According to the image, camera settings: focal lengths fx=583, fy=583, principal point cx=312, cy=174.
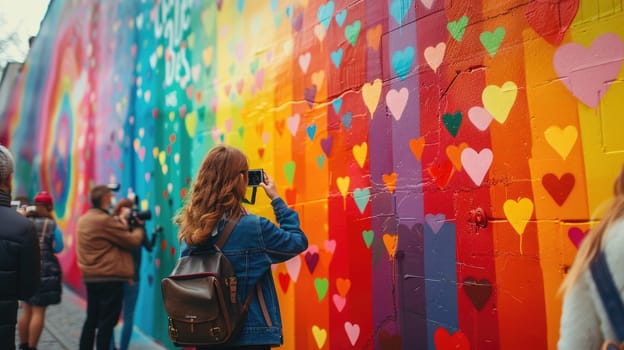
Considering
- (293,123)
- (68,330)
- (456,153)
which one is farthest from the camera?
(68,330)

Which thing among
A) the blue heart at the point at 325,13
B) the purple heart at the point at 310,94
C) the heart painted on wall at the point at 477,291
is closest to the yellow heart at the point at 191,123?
the purple heart at the point at 310,94

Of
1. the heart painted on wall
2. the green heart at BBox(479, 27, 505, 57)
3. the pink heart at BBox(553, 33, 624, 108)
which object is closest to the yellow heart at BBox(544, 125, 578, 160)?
the pink heart at BBox(553, 33, 624, 108)

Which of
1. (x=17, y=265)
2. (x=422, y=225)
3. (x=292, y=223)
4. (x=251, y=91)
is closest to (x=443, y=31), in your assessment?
(x=422, y=225)

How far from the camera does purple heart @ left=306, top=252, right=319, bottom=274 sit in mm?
3652

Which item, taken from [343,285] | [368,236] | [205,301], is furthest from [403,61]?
[205,301]

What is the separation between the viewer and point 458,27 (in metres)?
2.67

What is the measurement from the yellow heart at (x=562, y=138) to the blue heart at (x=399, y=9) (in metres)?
1.09

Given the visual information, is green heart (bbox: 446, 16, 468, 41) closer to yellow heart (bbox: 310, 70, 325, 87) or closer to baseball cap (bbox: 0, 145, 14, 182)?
yellow heart (bbox: 310, 70, 325, 87)

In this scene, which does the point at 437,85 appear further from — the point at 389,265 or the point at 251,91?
the point at 251,91

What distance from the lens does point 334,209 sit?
3.47 m

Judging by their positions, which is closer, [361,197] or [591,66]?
[591,66]

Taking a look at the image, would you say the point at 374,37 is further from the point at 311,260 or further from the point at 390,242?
the point at 311,260

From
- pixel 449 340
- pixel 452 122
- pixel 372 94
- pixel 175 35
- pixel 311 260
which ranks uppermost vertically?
pixel 175 35

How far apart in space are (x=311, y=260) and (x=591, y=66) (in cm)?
209
